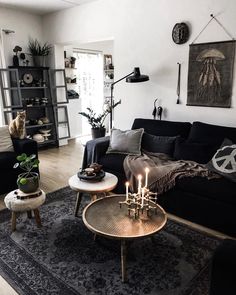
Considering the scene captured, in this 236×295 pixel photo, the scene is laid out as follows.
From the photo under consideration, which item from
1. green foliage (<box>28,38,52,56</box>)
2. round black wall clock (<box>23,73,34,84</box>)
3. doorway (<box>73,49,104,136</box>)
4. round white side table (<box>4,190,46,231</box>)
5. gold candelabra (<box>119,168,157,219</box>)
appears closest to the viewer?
gold candelabra (<box>119,168,157,219</box>)

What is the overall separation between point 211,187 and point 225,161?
1.09 ft

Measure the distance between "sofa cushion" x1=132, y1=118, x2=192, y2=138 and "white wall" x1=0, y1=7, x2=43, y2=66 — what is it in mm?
2992

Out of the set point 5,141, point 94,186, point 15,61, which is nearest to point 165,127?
point 94,186

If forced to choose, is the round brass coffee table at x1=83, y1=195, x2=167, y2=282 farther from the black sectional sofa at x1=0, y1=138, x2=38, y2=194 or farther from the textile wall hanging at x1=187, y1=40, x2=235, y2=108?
the textile wall hanging at x1=187, y1=40, x2=235, y2=108

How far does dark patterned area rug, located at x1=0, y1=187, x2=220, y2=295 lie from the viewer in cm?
175

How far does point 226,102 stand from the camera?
10.2 ft

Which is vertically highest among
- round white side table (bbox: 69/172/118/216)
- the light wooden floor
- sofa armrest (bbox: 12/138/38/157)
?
sofa armrest (bbox: 12/138/38/157)

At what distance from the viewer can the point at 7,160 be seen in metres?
3.12

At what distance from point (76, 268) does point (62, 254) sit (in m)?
0.21

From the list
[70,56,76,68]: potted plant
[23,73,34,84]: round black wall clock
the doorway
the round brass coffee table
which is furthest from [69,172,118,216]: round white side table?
the doorway

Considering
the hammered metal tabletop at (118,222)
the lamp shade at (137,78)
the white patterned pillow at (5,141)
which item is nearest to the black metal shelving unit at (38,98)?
the white patterned pillow at (5,141)

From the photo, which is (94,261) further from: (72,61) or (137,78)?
(72,61)

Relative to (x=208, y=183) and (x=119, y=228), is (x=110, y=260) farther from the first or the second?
(x=208, y=183)

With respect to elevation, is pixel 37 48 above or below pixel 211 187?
above
